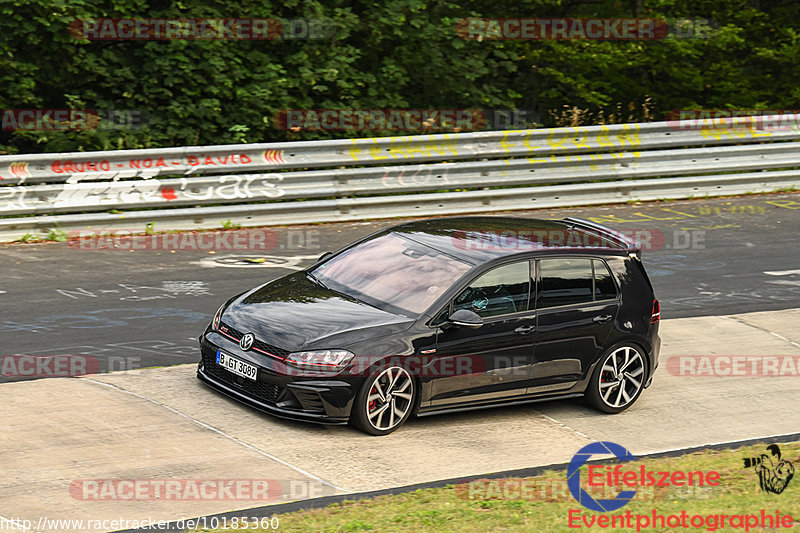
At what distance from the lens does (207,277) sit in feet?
41.7

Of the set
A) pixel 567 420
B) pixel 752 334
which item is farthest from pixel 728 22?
pixel 567 420

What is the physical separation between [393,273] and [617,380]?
Answer: 7.16ft

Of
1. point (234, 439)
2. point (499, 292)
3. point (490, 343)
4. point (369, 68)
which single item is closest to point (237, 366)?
point (234, 439)

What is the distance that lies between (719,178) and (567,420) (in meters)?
10.5

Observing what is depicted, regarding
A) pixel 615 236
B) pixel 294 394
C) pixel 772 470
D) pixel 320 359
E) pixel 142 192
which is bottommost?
pixel 772 470

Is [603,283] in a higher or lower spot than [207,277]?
higher

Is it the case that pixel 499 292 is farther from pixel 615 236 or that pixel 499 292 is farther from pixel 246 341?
pixel 246 341

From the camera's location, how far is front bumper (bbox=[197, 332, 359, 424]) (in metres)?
8.12

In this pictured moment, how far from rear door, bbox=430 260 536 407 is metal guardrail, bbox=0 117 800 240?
694cm

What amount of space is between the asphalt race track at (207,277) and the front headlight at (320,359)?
2055 millimetres

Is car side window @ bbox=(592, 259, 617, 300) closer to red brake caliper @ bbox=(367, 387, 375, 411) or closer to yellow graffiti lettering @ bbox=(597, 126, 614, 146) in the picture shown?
red brake caliper @ bbox=(367, 387, 375, 411)

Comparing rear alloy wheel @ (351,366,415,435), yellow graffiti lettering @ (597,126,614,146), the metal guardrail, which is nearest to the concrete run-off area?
rear alloy wheel @ (351,366,415,435)

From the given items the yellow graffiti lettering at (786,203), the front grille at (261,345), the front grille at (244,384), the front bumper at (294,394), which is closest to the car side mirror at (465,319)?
the front bumper at (294,394)

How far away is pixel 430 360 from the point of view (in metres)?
8.48
